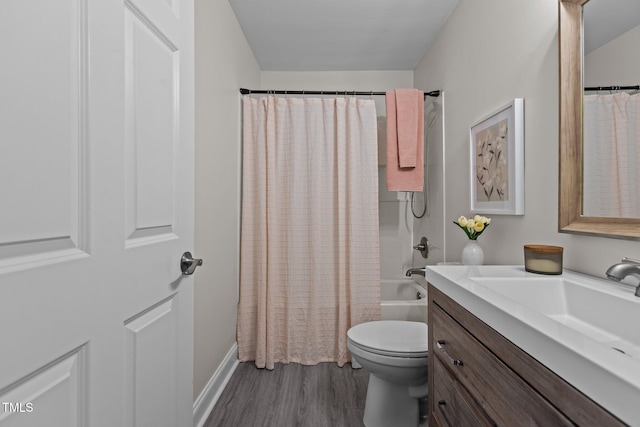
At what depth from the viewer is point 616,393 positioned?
45 cm

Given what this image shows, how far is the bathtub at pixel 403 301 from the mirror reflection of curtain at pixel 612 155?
1405 mm

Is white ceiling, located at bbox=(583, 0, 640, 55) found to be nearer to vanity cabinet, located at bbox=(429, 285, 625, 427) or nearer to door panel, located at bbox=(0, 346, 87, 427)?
vanity cabinet, located at bbox=(429, 285, 625, 427)

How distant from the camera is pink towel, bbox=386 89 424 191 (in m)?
2.38

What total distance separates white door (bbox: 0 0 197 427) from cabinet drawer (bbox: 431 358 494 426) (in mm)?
838

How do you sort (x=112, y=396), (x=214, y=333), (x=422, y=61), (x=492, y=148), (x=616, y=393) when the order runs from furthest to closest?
(x=422, y=61)
(x=214, y=333)
(x=492, y=148)
(x=112, y=396)
(x=616, y=393)

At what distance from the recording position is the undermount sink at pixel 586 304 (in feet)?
2.56

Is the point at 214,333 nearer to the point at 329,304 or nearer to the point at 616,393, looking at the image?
the point at 329,304

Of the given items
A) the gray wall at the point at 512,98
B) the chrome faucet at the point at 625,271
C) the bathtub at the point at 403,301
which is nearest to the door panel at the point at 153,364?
the chrome faucet at the point at 625,271

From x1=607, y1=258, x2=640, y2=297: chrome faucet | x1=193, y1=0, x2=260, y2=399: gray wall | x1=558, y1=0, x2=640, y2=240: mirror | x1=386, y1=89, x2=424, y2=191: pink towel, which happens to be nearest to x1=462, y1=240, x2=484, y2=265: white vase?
x1=558, y1=0, x2=640, y2=240: mirror

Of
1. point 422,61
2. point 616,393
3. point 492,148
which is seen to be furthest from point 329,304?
point 422,61

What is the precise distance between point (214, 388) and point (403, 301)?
140 cm

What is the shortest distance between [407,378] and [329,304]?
908 millimetres

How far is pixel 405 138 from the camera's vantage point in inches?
94.2

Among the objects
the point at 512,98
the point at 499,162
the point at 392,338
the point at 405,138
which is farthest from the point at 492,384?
the point at 405,138
